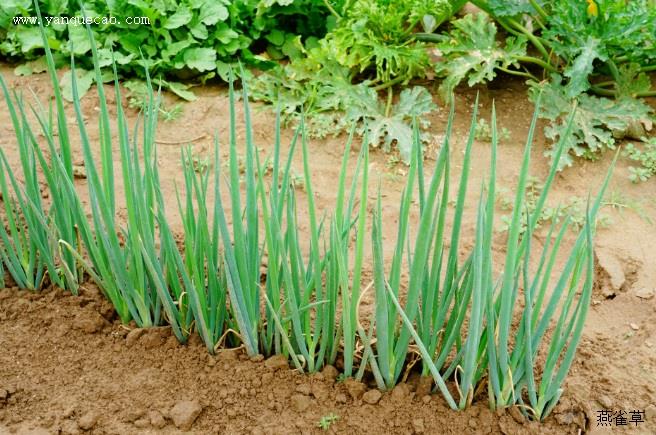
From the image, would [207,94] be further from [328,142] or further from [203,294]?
[203,294]

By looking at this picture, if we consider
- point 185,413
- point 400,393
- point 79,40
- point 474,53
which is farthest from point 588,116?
point 79,40

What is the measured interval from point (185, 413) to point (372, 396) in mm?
419

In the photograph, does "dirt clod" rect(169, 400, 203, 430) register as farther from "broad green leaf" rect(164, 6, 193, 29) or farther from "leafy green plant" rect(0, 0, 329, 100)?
"broad green leaf" rect(164, 6, 193, 29)

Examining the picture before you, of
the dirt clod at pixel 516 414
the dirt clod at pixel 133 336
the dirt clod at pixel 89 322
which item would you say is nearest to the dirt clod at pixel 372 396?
the dirt clod at pixel 516 414

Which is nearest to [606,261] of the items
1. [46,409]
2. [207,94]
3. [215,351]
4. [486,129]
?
[486,129]

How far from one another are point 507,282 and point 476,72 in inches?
82.0

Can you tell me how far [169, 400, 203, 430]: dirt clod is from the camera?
168 cm

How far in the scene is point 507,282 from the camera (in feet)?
4.78

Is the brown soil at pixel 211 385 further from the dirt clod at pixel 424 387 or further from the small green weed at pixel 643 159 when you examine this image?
the small green weed at pixel 643 159

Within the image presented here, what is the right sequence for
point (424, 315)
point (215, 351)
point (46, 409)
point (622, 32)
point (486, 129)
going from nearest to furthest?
point (424, 315), point (46, 409), point (215, 351), point (622, 32), point (486, 129)

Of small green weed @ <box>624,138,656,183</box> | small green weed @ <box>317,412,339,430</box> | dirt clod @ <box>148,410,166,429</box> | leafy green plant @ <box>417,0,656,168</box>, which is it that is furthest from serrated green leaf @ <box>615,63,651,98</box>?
dirt clod @ <box>148,410,166,429</box>

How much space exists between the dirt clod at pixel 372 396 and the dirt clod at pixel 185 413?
0.37m

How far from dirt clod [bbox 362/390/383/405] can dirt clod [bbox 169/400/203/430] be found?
0.37 meters

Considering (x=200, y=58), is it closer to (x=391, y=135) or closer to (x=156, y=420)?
(x=391, y=135)
